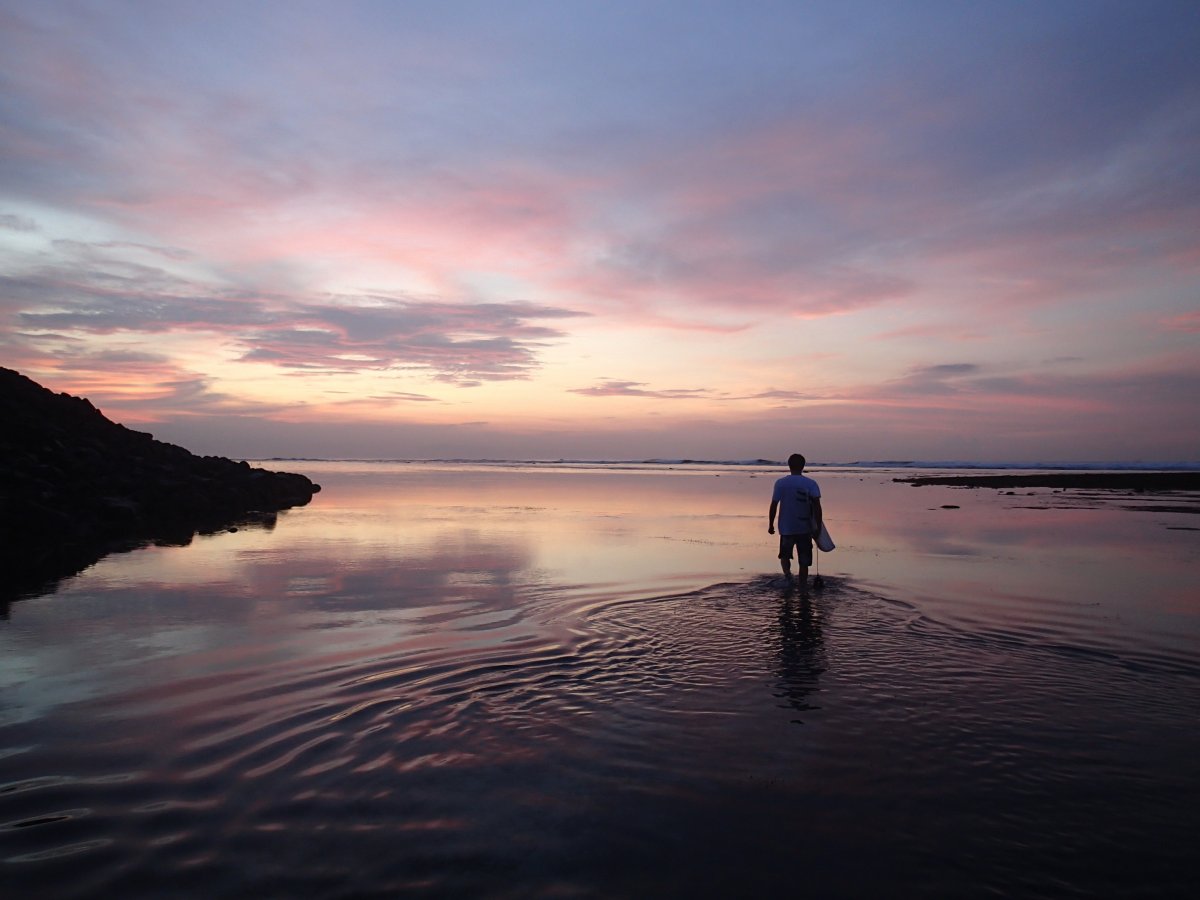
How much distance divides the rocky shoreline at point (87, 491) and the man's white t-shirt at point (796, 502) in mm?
15113

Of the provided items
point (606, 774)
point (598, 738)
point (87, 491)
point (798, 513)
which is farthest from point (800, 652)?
point (87, 491)

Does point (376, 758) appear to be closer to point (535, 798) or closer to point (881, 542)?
point (535, 798)

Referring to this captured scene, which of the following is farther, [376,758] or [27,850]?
[376,758]

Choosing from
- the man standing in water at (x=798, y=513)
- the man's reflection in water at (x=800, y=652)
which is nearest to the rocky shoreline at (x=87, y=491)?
the man's reflection in water at (x=800, y=652)

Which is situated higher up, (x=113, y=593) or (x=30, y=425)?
(x=30, y=425)

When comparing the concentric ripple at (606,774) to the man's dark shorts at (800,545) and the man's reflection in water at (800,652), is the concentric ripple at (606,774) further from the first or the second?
the man's dark shorts at (800,545)

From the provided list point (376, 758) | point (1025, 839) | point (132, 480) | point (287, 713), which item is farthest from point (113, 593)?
point (132, 480)

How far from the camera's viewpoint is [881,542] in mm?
23047

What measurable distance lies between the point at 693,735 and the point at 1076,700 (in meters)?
4.57

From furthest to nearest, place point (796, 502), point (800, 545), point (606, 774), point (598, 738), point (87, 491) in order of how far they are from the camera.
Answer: point (87, 491) → point (800, 545) → point (796, 502) → point (598, 738) → point (606, 774)

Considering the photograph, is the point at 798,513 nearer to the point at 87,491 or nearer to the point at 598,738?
the point at 598,738

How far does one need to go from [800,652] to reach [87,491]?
91.0 ft

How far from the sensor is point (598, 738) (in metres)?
6.77

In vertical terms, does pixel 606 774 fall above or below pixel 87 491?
below
